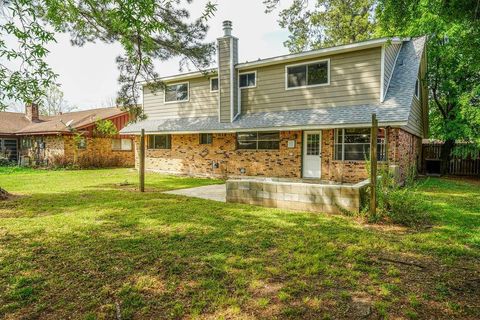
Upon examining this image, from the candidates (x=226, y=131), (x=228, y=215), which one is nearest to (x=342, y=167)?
(x=226, y=131)

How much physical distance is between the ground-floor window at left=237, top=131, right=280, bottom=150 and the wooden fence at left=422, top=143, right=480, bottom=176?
10.8m

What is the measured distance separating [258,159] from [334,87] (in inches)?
164

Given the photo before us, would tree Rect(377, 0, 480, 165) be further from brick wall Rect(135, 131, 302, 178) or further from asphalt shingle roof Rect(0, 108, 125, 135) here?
asphalt shingle roof Rect(0, 108, 125, 135)

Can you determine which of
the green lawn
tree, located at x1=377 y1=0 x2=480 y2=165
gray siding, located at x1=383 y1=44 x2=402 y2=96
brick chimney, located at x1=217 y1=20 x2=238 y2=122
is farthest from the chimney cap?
the green lawn

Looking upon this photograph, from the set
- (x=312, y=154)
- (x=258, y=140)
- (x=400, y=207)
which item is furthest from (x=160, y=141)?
(x=400, y=207)

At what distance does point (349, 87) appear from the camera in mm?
11391

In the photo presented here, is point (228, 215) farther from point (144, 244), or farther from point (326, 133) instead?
point (326, 133)

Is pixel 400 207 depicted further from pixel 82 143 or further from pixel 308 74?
→ pixel 82 143

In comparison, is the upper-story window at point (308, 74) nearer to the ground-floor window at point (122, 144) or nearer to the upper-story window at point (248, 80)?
the upper-story window at point (248, 80)

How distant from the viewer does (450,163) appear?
1702 centimetres

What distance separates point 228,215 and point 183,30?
6.60 metres

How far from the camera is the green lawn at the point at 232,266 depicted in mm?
2908

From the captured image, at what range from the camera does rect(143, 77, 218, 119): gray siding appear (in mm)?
15180

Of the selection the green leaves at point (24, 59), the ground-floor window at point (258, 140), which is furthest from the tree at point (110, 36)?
the ground-floor window at point (258, 140)
